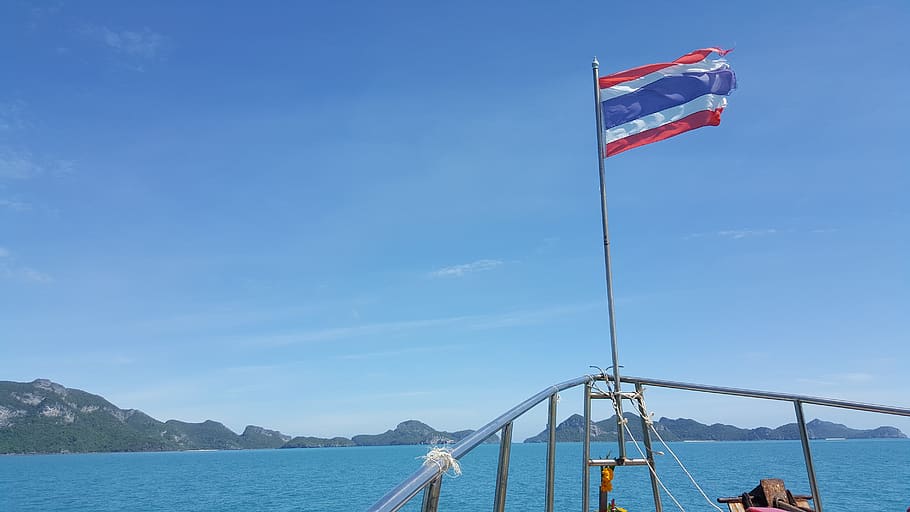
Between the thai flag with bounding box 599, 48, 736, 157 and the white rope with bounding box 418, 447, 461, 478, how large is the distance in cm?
509

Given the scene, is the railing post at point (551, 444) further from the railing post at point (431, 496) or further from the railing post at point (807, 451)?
the railing post at point (431, 496)

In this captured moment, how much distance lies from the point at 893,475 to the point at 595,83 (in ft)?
237

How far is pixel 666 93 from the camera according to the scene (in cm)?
636

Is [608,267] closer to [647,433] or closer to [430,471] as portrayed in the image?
[647,433]

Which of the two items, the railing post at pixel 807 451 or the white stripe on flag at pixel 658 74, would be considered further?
the white stripe on flag at pixel 658 74

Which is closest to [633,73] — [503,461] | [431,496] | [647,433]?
[647,433]

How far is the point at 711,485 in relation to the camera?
159 feet

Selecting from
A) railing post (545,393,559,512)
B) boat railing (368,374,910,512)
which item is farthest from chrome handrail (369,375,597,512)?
railing post (545,393,559,512)

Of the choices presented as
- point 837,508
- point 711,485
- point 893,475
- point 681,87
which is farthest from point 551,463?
point 893,475

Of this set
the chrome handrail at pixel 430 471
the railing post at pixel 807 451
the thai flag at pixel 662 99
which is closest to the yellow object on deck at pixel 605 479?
the railing post at pixel 807 451

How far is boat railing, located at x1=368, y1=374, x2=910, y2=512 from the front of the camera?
1.34 m

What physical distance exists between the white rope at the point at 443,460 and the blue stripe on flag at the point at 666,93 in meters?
5.11

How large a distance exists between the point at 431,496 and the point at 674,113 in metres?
5.65

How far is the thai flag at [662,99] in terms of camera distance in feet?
20.5
